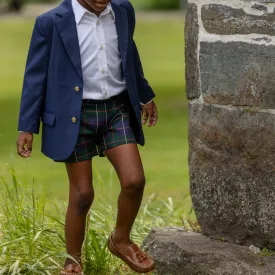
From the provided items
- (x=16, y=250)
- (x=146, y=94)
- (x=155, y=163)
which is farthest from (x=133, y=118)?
(x=155, y=163)

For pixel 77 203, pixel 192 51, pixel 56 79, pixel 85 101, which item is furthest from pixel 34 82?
pixel 192 51

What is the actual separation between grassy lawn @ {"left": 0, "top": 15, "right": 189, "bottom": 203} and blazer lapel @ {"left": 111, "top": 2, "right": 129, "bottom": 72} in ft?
4.62

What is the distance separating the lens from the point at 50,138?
539 cm

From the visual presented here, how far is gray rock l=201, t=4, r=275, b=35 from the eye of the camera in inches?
213

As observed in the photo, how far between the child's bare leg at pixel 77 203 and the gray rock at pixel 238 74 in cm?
75

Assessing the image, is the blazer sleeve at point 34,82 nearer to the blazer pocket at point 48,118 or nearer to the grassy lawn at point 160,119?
the blazer pocket at point 48,118

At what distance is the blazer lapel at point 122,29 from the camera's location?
5.36 m

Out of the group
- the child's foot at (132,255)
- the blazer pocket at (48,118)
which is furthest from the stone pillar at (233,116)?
the blazer pocket at (48,118)

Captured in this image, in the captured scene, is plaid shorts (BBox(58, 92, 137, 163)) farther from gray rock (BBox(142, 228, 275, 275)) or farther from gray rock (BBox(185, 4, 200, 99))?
gray rock (BBox(142, 228, 275, 275))

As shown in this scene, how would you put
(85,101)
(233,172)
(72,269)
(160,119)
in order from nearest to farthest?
(85,101), (72,269), (233,172), (160,119)

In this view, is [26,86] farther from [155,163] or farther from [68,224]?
[155,163]

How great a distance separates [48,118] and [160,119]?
7.93 m

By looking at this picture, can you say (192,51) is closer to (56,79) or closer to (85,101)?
(85,101)

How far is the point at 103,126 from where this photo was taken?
539 centimetres
